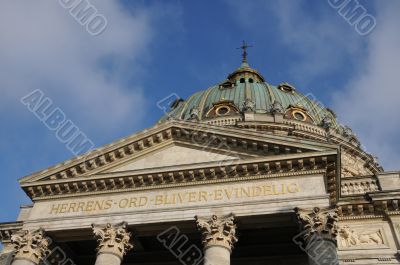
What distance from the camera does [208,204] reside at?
1875 cm

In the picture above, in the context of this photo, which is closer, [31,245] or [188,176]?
[31,245]

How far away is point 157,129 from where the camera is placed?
859 inches

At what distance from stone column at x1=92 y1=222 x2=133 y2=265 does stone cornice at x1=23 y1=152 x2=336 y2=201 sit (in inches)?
76.4

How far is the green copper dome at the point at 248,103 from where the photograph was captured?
4306cm

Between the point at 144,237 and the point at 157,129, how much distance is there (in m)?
4.95

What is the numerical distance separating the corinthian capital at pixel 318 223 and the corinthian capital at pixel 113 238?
6.94 metres

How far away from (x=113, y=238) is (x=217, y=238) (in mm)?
4296

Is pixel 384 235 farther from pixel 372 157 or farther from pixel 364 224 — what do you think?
pixel 372 157

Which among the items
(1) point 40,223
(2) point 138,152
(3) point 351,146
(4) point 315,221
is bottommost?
(4) point 315,221

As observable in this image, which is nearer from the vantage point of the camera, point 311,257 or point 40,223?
point 311,257

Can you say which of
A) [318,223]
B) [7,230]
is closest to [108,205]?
[7,230]

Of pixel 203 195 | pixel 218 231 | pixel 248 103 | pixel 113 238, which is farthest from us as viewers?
pixel 248 103

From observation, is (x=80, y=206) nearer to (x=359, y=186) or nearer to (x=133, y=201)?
(x=133, y=201)

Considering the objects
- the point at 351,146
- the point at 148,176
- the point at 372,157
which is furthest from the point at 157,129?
the point at 372,157
